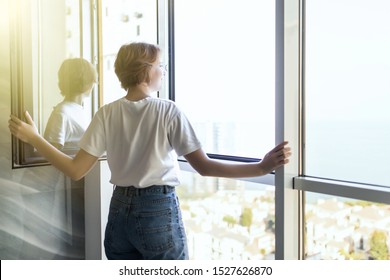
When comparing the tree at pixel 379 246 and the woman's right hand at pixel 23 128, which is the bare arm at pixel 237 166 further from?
the woman's right hand at pixel 23 128

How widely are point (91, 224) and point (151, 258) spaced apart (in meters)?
0.83

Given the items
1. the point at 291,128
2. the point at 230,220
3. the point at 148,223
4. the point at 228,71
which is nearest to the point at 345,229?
the point at 291,128

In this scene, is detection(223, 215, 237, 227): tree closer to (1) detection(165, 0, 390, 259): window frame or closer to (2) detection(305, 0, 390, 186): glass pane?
(1) detection(165, 0, 390, 259): window frame

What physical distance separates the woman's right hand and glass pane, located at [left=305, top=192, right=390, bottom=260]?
1185 millimetres

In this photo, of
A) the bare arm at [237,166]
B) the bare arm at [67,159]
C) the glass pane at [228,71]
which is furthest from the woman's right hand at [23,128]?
the glass pane at [228,71]

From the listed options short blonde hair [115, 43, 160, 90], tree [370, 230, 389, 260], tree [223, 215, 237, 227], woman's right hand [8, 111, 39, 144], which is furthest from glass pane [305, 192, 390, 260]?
woman's right hand [8, 111, 39, 144]

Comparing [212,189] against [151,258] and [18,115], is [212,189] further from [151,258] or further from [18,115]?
[18,115]

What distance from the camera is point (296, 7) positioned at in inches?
66.6

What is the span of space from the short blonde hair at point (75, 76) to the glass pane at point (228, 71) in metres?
0.51

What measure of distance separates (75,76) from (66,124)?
26cm

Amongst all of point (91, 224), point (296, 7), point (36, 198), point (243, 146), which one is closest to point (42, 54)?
point (36, 198)

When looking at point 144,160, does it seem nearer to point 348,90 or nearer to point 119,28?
point 348,90

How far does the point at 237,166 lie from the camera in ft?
4.93

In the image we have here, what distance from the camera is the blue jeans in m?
1.44
